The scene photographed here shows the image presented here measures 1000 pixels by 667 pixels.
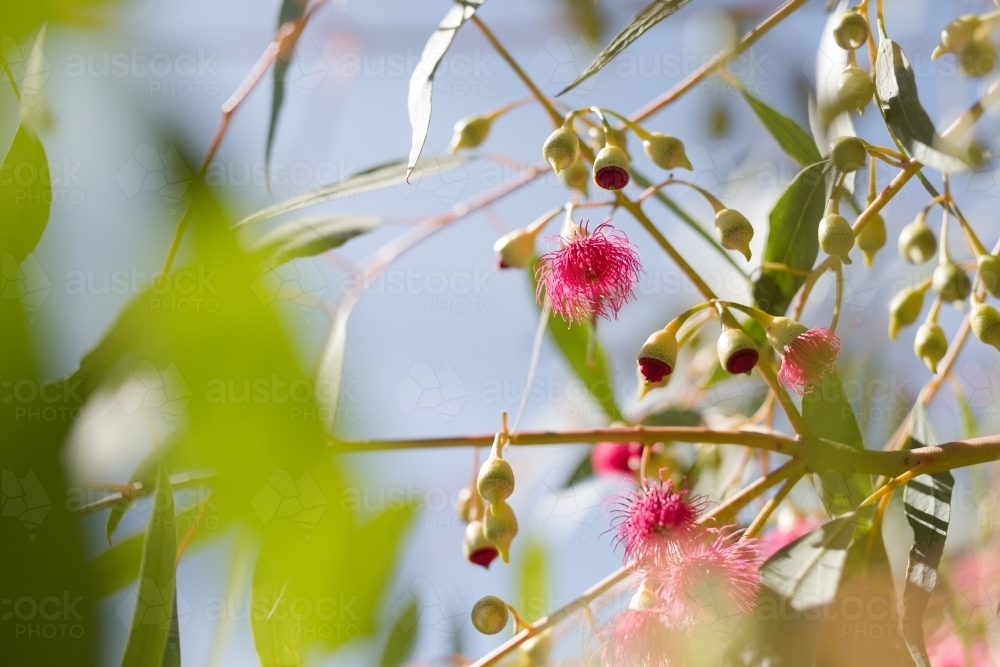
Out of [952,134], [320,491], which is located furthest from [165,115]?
[952,134]

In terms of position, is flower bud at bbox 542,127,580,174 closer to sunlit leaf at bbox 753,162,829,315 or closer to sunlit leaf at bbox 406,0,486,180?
sunlit leaf at bbox 406,0,486,180

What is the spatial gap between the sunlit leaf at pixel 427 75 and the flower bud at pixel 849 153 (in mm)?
351

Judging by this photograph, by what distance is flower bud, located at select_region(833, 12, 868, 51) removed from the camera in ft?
2.91

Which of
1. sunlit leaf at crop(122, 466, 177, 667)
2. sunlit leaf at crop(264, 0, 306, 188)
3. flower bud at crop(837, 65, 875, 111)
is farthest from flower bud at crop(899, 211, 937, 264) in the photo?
sunlit leaf at crop(122, 466, 177, 667)

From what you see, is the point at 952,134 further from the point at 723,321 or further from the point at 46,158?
the point at 46,158

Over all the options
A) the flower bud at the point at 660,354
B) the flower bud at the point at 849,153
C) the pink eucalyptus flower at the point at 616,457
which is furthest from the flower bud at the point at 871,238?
the pink eucalyptus flower at the point at 616,457

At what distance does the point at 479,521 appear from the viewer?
41.6 inches

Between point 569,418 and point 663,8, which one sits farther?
point 569,418

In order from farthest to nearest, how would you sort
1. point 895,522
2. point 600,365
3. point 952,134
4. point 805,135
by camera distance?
1. point 895,522
2. point 600,365
3. point 805,135
4. point 952,134

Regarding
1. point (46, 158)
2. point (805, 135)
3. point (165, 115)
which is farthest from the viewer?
point (805, 135)

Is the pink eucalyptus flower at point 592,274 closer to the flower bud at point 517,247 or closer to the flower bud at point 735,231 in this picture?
the flower bud at point 517,247

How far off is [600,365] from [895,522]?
1.85ft

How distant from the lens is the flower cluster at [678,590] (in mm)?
867

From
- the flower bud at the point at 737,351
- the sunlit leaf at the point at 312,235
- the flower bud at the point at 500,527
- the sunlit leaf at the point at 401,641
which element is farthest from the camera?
the sunlit leaf at the point at 401,641
